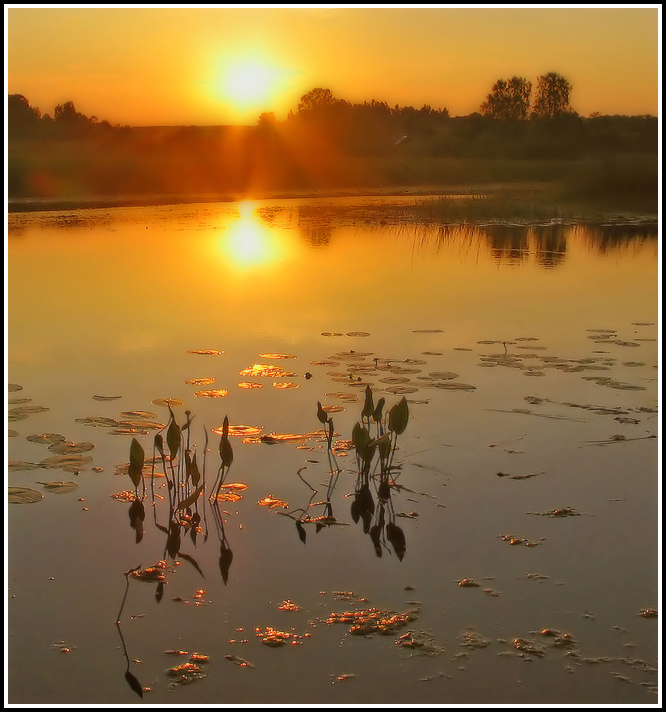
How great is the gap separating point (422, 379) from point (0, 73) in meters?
4.14

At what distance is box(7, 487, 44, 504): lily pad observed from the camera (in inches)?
173

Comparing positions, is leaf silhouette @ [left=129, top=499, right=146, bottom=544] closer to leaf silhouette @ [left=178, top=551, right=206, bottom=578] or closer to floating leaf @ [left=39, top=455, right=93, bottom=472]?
leaf silhouette @ [left=178, top=551, right=206, bottom=578]

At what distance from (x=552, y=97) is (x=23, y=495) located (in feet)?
130

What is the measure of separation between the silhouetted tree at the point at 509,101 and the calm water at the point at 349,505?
1288 inches

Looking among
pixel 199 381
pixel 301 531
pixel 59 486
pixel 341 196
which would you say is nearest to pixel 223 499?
pixel 301 531

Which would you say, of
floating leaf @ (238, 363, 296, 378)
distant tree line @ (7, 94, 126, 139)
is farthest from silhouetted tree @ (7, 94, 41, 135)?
floating leaf @ (238, 363, 296, 378)

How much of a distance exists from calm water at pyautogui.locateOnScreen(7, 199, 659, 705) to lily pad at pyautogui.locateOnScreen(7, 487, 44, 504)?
6cm

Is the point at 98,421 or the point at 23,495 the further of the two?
the point at 98,421

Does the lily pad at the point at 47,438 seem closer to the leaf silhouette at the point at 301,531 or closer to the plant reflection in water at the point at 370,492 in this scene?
the plant reflection in water at the point at 370,492

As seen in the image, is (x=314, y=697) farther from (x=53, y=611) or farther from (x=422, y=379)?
(x=422, y=379)

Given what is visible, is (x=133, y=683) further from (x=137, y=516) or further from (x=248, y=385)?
(x=248, y=385)

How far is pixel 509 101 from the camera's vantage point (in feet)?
135

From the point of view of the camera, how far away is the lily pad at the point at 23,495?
173 inches

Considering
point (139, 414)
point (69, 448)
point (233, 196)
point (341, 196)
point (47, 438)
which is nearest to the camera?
point (69, 448)
